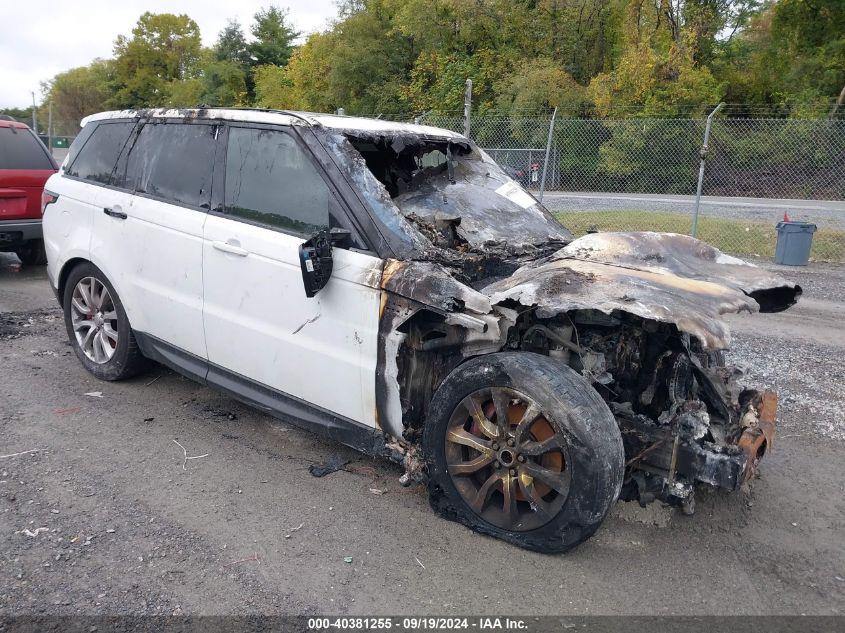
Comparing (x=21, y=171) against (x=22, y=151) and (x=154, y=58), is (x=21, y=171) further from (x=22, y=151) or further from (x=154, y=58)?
(x=154, y=58)

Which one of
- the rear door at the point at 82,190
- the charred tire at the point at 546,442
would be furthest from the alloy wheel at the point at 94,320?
the charred tire at the point at 546,442

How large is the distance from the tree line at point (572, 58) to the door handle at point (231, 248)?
1907 centimetres

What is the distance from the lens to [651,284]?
305 cm

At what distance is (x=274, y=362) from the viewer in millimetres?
3742

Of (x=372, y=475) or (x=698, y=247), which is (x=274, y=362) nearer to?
(x=372, y=475)

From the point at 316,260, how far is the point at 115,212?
2.05 meters

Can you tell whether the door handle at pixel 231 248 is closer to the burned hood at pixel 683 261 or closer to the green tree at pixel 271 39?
the burned hood at pixel 683 261

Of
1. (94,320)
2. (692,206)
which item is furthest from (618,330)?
(692,206)

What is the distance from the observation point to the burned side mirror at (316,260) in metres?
3.28

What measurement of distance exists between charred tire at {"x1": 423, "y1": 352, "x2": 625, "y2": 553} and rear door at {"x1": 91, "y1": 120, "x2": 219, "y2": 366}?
176cm

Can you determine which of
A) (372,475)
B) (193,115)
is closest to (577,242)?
(372,475)

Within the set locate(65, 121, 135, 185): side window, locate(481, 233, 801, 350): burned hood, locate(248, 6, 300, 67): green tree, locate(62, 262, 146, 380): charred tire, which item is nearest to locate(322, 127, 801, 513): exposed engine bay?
locate(481, 233, 801, 350): burned hood

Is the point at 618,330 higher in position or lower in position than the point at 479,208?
lower

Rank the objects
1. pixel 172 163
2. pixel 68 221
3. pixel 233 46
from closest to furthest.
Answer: pixel 172 163
pixel 68 221
pixel 233 46
